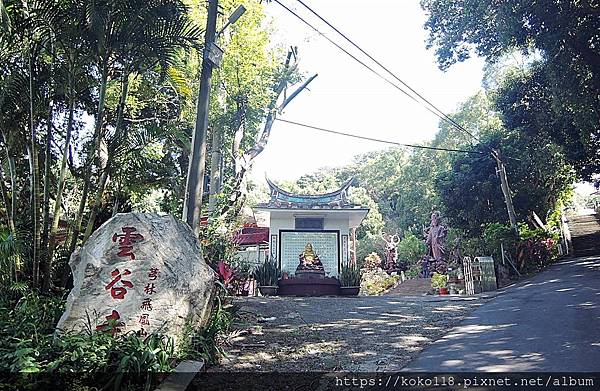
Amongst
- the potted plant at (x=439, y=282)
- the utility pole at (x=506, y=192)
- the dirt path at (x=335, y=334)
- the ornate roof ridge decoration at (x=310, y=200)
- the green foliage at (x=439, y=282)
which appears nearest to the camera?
the dirt path at (x=335, y=334)

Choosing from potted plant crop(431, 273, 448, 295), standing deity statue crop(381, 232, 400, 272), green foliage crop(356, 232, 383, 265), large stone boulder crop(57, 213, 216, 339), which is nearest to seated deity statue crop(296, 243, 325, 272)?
potted plant crop(431, 273, 448, 295)

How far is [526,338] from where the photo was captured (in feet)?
17.3

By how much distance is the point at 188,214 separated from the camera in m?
6.84

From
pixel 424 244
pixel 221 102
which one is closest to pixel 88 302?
pixel 221 102

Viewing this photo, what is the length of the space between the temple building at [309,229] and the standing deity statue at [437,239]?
6850 mm

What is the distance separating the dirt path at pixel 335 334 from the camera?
487 cm

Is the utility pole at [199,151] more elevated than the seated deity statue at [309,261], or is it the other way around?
the utility pole at [199,151]

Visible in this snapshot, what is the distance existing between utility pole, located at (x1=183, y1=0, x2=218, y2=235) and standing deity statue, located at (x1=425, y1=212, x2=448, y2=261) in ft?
55.8

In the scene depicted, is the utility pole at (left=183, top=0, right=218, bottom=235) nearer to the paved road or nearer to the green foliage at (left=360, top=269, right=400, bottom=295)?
the paved road

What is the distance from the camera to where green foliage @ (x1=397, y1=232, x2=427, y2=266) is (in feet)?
80.0

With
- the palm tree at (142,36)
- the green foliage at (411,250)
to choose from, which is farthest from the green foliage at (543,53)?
the green foliage at (411,250)

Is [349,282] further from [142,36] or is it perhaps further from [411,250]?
[411,250]

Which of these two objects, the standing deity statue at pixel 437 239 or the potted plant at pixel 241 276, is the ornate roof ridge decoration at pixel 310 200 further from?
the standing deity statue at pixel 437 239

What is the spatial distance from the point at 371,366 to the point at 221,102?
445 inches
